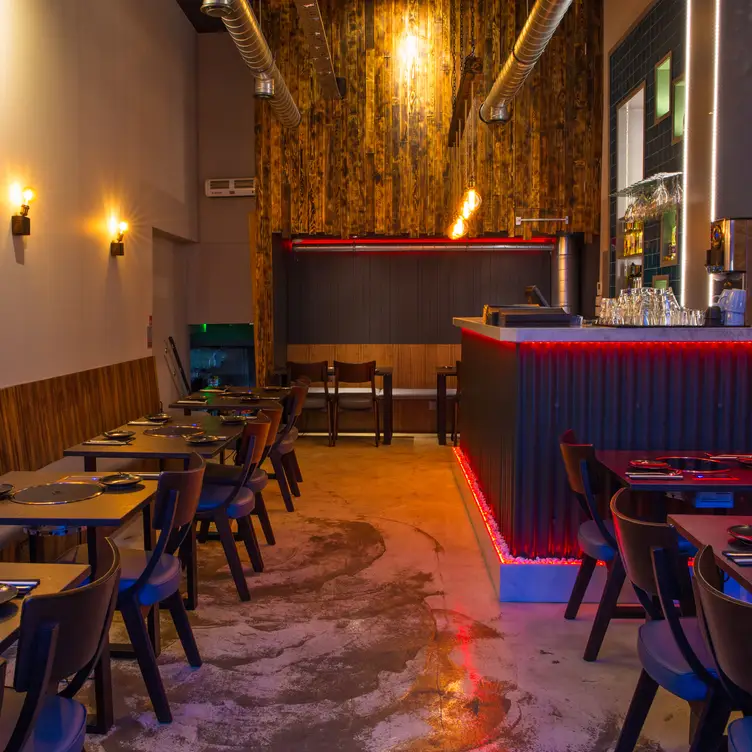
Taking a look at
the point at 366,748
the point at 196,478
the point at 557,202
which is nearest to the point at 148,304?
the point at 557,202

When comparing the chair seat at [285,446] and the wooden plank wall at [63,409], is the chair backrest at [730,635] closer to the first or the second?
the wooden plank wall at [63,409]

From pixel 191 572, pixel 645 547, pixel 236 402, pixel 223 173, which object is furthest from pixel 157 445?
pixel 223 173

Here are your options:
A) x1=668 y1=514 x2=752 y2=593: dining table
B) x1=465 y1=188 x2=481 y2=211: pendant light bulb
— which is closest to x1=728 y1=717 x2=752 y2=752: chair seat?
x1=668 y1=514 x2=752 y2=593: dining table

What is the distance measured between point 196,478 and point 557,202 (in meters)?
7.30

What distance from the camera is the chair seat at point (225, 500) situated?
178 inches

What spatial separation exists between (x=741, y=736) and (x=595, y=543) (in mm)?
1792

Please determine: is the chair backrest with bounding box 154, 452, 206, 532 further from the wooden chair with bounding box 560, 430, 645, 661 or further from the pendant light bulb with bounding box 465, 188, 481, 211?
the pendant light bulb with bounding box 465, 188, 481, 211

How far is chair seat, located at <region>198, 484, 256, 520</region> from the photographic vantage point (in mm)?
4523

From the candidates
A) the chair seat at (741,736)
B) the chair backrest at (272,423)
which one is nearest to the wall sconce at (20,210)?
the chair backrest at (272,423)

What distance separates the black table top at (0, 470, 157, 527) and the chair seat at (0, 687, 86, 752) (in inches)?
34.9

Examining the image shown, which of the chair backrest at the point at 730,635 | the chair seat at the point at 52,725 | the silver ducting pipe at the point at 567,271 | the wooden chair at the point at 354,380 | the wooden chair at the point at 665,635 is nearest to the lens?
the chair backrest at the point at 730,635

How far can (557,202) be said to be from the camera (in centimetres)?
972

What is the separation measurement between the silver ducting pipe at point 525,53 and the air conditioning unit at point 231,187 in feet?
10.7

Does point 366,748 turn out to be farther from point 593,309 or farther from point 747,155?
point 593,309
